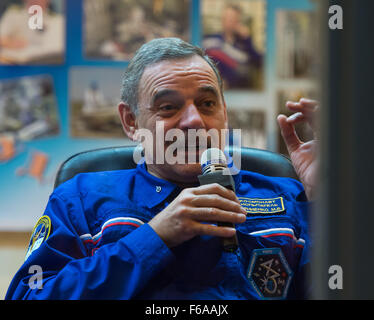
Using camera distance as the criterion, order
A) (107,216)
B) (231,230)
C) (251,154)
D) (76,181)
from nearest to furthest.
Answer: (231,230), (107,216), (76,181), (251,154)

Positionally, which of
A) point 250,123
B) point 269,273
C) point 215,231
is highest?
point 250,123

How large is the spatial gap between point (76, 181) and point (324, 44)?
2.76ft

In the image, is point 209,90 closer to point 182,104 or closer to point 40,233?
point 182,104

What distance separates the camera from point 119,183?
39.5 inches

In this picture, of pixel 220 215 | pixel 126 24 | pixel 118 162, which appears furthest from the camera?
pixel 126 24

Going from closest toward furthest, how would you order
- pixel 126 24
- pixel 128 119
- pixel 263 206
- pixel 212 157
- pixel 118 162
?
pixel 212 157
pixel 263 206
pixel 128 119
pixel 118 162
pixel 126 24

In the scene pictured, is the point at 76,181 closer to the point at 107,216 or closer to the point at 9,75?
the point at 107,216

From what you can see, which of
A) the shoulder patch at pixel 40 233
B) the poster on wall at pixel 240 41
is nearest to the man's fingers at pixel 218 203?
the shoulder patch at pixel 40 233

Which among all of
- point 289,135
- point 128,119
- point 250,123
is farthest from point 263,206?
point 250,123

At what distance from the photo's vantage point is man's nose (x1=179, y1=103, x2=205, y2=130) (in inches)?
36.5

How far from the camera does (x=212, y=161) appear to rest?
835 mm

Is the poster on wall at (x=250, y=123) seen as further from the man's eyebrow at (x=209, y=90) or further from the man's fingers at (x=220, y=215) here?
the man's fingers at (x=220, y=215)

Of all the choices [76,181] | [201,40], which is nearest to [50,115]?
[201,40]

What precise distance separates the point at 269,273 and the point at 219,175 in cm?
21
